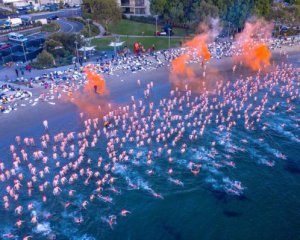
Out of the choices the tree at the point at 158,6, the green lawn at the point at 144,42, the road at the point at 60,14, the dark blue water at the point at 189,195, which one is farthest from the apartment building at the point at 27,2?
the dark blue water at the point at 189,195

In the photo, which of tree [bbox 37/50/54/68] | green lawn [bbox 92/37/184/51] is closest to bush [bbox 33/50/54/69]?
tree [bbox 37/50/54/68]

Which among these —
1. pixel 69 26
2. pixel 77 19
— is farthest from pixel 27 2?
pixel 69 26

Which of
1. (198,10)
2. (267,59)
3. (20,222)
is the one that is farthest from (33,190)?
(198,10)

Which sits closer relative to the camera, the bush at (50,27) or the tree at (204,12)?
the tree at (204,12)

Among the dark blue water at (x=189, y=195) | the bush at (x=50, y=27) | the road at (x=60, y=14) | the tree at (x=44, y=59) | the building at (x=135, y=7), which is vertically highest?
the building at (x=135, y=7)

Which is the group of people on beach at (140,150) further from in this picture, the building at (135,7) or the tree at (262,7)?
the building at (135,7)

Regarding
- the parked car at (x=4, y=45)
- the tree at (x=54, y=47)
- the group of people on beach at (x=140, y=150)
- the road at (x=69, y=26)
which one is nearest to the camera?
the group of people on beach at (x=140, y=150)

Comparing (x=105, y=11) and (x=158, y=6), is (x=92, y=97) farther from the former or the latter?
(x=158, y=6)

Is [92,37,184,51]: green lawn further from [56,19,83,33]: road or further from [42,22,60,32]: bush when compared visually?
[42,22,60,32]: bush
